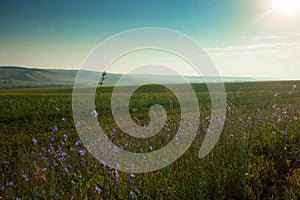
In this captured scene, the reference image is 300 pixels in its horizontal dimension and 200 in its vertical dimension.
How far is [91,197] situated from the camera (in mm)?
2922

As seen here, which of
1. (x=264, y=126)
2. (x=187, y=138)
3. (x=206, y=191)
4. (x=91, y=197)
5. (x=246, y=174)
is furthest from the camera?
(x=264, y=126)

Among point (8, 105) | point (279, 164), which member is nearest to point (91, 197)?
→ point (279, 164)

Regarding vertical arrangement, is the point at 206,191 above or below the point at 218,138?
below

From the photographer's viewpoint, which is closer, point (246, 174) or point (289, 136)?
point (246, 174)

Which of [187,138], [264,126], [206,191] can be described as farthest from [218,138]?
[264,126]

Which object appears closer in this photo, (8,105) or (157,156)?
(157,156)

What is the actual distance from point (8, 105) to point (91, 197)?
50.1 ft

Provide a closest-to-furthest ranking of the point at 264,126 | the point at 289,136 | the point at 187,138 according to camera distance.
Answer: the point at 187,138 → the point at 289,136 → the point at 264,126

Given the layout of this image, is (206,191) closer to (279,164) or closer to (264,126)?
(279,164)

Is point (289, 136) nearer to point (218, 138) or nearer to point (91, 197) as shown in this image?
point (218, 138)

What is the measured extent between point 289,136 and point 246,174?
2160 millimetres

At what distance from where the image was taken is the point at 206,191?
3.29 metres

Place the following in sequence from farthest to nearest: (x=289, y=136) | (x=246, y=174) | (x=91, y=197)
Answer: (x=289, y=136) → (x=246, y=174) → (x=91, y=197)

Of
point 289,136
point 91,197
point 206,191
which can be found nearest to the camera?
point 91,197
